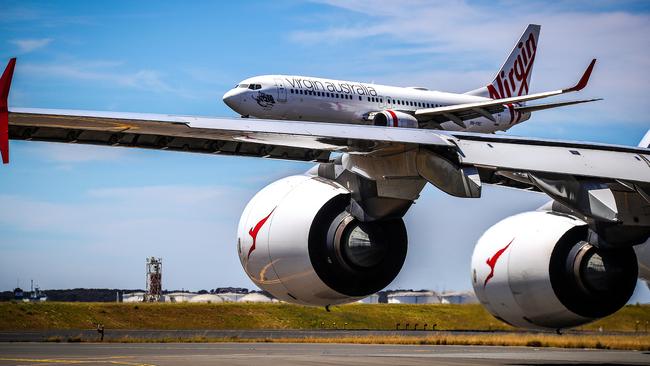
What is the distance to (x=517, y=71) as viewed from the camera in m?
67.4

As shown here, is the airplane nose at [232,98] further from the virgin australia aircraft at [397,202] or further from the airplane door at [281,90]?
the virgin australia aircraft at [397,202]

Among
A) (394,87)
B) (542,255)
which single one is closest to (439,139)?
(542,255)

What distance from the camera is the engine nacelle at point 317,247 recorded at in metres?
14.0

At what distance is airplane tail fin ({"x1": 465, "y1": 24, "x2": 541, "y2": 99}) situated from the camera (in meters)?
65.1

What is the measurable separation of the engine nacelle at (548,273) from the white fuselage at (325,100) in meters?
30.2

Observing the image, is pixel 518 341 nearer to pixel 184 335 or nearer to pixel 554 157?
pixel 184 335

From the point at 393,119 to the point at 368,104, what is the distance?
2.52 meters

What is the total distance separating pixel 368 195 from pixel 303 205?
38.0 inches

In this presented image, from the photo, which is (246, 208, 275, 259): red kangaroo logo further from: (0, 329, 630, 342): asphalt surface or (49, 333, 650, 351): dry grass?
(0, 329, 630, 342): asphalt surface

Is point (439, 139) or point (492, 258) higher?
point (439, 139)

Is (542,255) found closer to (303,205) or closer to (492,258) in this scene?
(492,258)

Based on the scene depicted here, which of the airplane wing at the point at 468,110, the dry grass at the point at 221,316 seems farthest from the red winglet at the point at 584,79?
the dry grass at the point at 221,316

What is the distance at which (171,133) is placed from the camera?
38.9ft

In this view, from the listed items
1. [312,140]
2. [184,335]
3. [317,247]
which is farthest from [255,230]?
[184,335]
